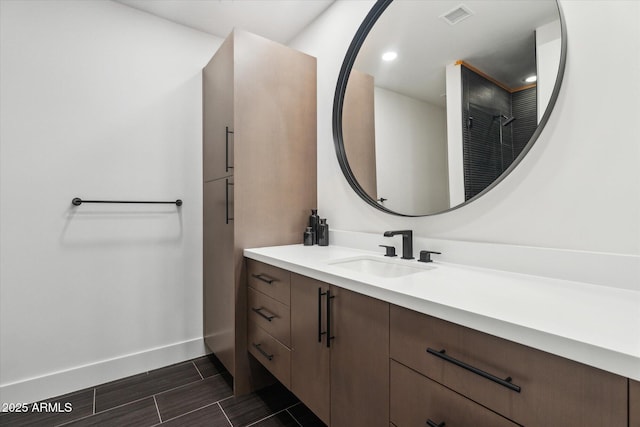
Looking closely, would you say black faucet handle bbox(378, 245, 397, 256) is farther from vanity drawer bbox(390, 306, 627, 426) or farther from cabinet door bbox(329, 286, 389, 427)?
vanity drawer bbox(390, 306, 627, 426)

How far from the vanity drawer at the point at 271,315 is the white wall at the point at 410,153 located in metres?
0.80

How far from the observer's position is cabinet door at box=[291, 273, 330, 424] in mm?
1221

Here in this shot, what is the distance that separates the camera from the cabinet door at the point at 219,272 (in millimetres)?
1896

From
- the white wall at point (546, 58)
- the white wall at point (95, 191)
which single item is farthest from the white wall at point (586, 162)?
the white wall at point (95, 191)

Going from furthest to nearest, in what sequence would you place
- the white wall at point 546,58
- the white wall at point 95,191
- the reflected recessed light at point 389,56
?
the white wall at point 95,191
the reflected recessed light at point 389,56
the white wall at point 546,58

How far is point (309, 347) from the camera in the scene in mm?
1304

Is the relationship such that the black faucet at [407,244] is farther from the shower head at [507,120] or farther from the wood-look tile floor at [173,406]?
the wood-look tile floor at [173,406]

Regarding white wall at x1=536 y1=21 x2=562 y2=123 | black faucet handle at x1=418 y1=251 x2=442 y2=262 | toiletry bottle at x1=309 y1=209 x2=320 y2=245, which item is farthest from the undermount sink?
white wall at x1=536 y1=21 x2=562 y2=123

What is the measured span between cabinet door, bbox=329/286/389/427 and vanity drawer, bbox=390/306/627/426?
0.33ft

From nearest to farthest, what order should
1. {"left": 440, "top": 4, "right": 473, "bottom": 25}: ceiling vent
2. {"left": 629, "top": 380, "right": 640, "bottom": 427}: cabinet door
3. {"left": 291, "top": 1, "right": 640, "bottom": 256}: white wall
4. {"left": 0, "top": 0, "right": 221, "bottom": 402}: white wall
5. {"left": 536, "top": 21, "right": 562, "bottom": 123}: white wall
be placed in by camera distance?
{"left": 629, "top": 380, "right": 640, "bottom": 427}: cabinet door → {"left": 291, "top": 1, "right": 640, "bottom": 256}: white wall → {"left": 536, "top": 21, "right": 562, "bottom": 123}: white wall → {"left": 440, "top": 4, "right": 473, "bottom": 25}: ceiling vent → {"left": 0, "top": 0, "right": 221, "bottom": 402}: white wall

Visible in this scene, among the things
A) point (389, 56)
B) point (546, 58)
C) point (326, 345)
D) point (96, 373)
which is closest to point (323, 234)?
point (326, 345)

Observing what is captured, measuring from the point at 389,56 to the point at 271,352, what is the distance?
1.74 m

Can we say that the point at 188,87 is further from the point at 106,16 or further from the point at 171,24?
the point at 106,16

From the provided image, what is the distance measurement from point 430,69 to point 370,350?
1313 millimetres
